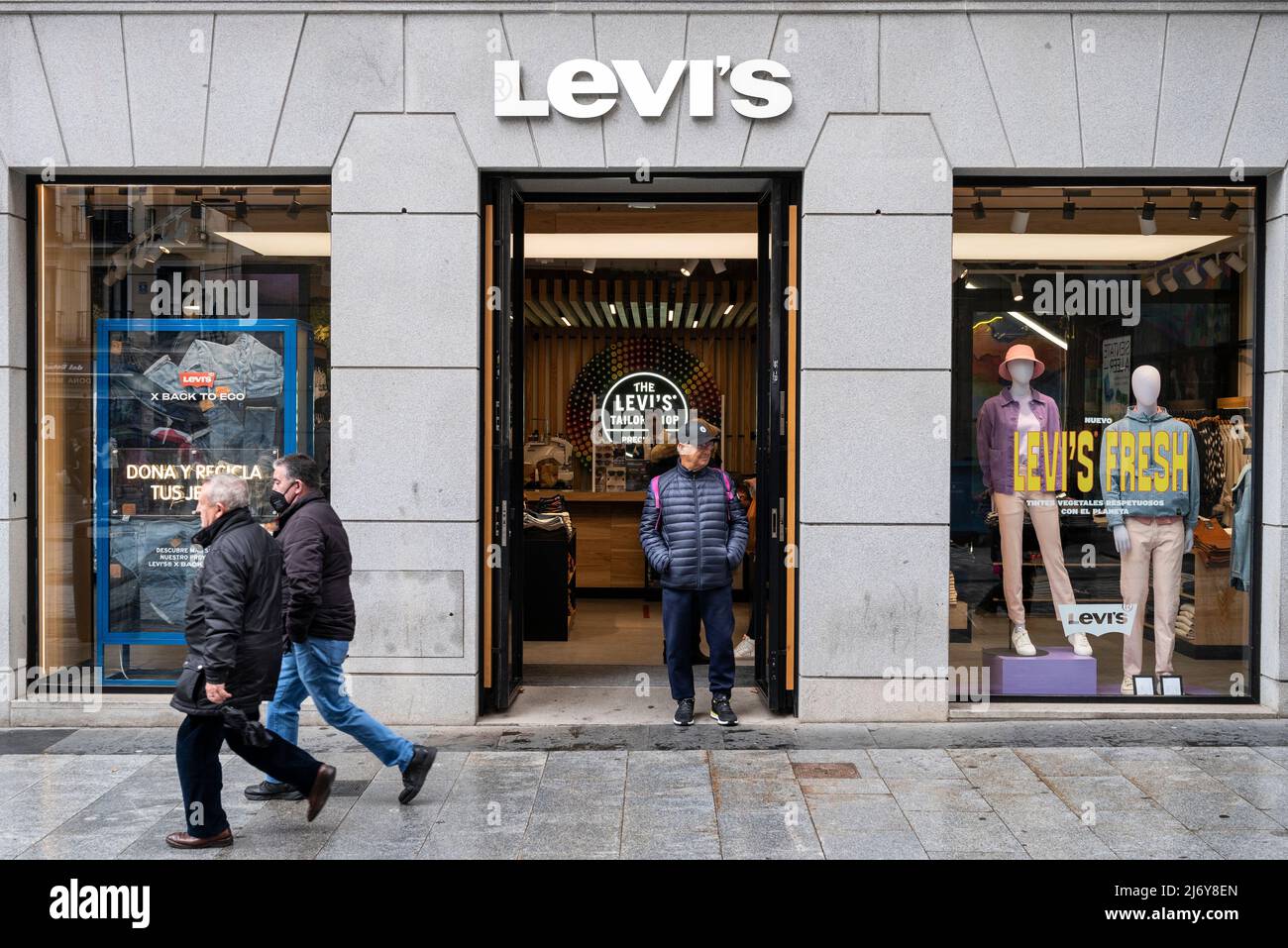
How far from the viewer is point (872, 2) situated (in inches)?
305

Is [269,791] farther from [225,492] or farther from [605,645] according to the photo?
[605,645]

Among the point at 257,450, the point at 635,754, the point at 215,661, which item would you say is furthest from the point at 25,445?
the point at 635,754

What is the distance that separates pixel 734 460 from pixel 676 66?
7798 millimetres

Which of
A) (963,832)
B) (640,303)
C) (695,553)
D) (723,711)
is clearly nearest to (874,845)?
(963,832)

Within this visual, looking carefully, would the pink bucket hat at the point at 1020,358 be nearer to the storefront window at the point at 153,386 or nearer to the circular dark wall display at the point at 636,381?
the storefront window at the point at 153,386

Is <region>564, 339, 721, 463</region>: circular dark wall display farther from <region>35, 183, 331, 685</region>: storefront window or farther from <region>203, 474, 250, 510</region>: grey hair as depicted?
<region>203, 474, 250, 510</region>: grey hair

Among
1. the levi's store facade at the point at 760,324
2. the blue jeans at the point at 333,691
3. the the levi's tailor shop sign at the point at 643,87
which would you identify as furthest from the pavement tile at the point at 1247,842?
the the levi's tailor shop sign at the point at 643,87

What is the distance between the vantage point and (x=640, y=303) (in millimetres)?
13523

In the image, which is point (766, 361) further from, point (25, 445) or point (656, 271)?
point (25, 445)

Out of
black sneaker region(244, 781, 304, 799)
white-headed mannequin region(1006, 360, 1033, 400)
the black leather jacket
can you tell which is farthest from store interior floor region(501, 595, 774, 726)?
white-headed mannequin region(1006, 360, 1033, 400)

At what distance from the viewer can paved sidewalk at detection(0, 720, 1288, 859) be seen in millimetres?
5547

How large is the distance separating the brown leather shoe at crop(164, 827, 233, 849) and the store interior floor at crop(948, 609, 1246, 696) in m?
5.13

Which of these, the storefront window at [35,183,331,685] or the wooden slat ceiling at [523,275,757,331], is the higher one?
the wooden slat ceiling at [523,275,757,331]

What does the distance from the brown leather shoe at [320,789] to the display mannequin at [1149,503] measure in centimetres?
584
